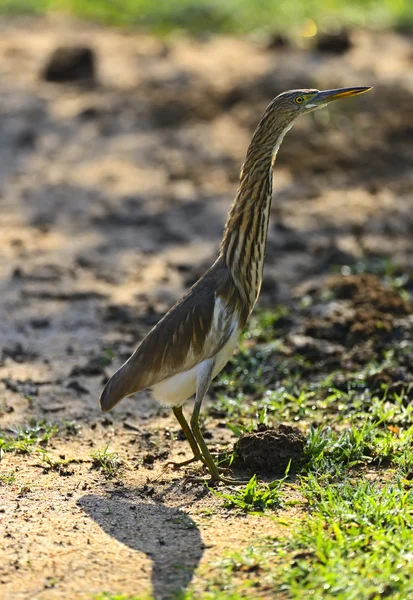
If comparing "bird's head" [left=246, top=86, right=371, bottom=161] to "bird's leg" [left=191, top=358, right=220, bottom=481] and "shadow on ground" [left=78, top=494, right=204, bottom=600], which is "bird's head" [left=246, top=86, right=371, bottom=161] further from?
"shadow on ground" [left=78, top=494, right=204, bottom=600]

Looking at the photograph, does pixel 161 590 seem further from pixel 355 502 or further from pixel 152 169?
pixel 152 169

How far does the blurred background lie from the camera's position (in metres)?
7.53

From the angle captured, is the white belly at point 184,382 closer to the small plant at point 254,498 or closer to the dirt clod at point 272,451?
the dirt clod at point 272,451

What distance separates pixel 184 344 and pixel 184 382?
0.63ft

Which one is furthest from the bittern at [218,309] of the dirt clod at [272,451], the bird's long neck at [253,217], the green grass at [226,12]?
the green grass at [226,12]

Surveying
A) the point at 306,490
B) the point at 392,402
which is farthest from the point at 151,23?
the point at 306,490

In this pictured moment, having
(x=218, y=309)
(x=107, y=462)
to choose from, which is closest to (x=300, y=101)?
(x=218, y=309)

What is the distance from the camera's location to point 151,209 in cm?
915

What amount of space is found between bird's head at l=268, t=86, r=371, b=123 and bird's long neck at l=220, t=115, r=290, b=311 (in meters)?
0.08

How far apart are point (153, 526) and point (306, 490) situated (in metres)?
0.74

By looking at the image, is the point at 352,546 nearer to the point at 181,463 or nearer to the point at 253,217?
the point at 181,463

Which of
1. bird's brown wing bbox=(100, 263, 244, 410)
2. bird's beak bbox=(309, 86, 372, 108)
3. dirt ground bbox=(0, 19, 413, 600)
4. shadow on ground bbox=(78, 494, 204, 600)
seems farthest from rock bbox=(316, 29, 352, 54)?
shadow on ground bbox=(78, 494, 204, 600)

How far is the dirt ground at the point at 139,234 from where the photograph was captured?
467cm

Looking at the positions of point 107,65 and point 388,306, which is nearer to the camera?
point 388,306
